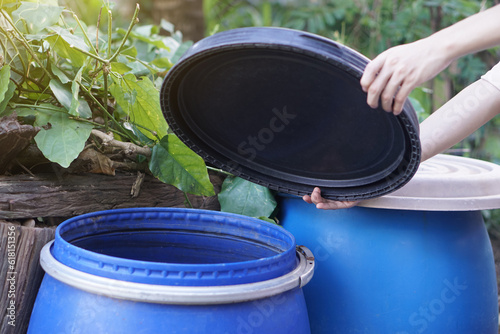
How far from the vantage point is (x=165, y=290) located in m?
0.98

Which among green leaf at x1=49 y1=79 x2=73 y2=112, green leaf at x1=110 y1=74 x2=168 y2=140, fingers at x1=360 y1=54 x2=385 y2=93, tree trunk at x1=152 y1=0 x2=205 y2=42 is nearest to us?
fingers at x1=360 y1=54 x2=385 y2=93

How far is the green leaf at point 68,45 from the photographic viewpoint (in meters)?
1.37

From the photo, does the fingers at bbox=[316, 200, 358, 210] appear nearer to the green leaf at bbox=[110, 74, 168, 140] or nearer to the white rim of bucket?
the white rim of bucket

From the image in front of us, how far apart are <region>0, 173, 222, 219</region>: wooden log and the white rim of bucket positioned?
34 cm

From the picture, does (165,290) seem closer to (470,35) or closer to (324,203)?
(324,203)

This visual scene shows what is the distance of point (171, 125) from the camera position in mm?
1358

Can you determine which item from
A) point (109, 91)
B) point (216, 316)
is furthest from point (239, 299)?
point (109, 91)

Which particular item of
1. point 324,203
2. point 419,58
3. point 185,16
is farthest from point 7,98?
point 185,16

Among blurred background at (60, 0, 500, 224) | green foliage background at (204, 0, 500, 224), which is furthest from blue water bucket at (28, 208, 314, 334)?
green foliage background at (204, 0, 500, 224)

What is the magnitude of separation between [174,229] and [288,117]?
0.45 metres

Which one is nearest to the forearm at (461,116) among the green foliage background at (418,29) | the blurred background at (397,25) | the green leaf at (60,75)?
the green leaf at (60,75)

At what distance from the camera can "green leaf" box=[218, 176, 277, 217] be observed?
1.65 metres

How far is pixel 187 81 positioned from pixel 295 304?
575 mm

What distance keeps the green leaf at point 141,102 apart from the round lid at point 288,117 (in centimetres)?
19
